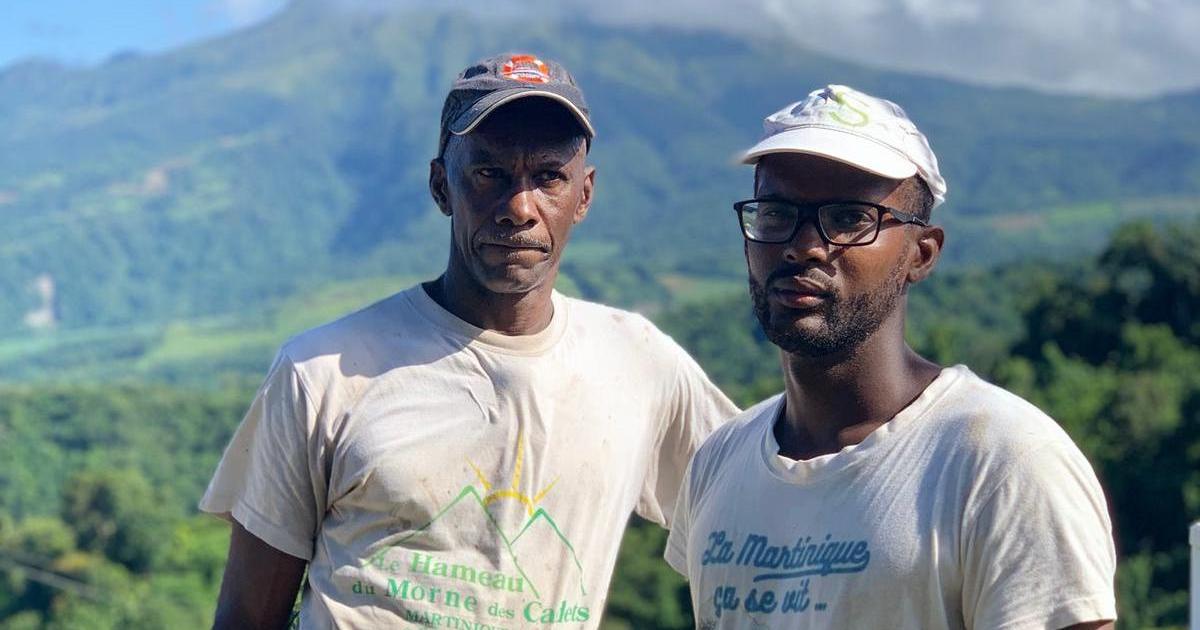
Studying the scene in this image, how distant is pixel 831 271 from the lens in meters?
3.23

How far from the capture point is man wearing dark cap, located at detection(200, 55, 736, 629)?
381cm

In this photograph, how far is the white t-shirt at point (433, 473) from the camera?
12.5 feet

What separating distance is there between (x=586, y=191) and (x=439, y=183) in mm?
388

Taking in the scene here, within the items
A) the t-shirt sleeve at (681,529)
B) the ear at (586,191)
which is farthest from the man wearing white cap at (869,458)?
the ear at (586,191)

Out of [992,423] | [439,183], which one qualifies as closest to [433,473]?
[439,183]

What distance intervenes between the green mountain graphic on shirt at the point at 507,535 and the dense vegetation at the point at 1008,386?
39879 mm

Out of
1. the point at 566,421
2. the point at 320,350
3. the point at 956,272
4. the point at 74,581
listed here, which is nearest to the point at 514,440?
the point at 566,421

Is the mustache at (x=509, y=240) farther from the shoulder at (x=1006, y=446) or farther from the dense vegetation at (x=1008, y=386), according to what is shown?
the dense vegetation at (x=1008, y=386)

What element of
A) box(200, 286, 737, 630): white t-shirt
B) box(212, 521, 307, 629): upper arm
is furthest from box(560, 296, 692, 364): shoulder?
box(212, 521, 307, 629): upper arm

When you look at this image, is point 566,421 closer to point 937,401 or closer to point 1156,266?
point 937,401

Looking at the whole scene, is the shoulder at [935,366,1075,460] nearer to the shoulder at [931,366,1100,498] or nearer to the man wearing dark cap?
the shoulder at [931,366,1100,498]

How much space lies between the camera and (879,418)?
320cm

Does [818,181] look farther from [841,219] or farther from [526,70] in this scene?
[526,70]

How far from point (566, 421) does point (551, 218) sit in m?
0.51
